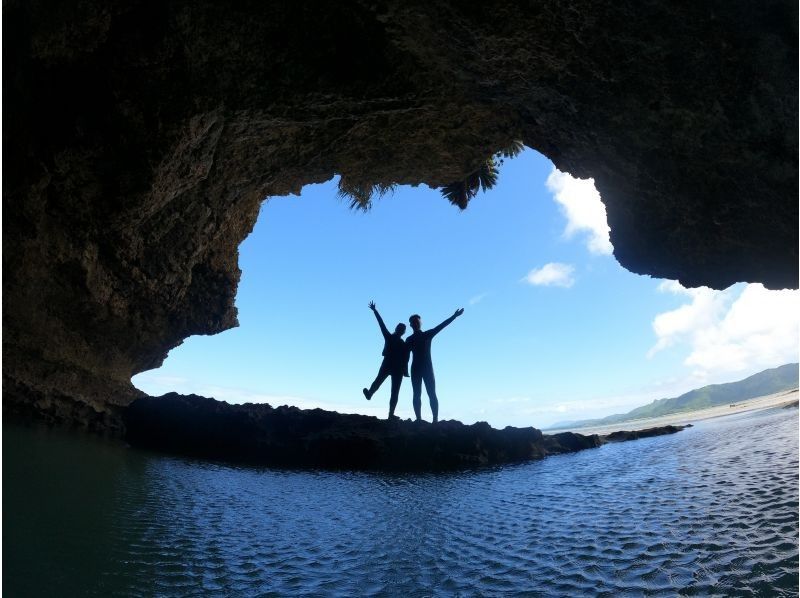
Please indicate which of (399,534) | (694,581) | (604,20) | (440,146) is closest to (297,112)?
(440,146)

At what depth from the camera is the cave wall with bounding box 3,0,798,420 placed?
3.90 m

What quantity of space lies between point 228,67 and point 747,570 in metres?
6.17

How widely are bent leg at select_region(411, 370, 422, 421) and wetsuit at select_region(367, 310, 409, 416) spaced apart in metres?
0.24

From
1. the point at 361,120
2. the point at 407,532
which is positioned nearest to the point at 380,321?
the point at 361,120

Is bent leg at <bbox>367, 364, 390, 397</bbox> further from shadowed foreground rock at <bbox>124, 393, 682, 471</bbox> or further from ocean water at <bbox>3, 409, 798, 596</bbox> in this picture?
ocean water at <bbox>3, 409, 798, 596</bbox>

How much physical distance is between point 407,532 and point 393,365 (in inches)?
230

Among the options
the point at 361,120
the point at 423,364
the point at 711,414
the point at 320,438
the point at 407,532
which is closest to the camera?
the point at 407,532

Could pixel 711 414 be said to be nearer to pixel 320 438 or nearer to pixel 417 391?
pixel 417 391

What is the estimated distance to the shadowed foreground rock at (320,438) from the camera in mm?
7379

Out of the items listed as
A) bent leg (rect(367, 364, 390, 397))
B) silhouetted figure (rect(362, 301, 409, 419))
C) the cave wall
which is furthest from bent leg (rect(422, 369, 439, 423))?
the cave wall

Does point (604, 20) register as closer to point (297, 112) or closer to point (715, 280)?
point (715, 280)

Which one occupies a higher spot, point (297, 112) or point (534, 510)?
point (297, 112)

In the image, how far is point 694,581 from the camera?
2.33 meters

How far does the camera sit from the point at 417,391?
938 cm
